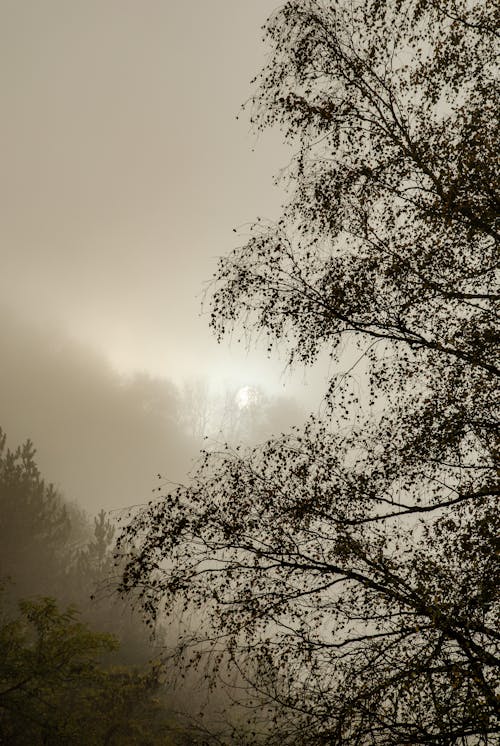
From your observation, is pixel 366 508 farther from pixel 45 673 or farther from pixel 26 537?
pixel 26 537

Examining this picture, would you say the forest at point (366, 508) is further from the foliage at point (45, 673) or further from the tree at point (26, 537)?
the tree at point (26, 537)

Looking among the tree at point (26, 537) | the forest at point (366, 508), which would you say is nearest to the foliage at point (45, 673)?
the forest at point (366, 508)

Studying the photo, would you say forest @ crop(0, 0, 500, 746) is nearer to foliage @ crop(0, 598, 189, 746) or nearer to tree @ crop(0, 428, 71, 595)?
foliage @ crop(0, 598, 189, 746)

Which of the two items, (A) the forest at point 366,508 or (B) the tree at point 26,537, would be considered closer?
(A) the forest at point 366,508

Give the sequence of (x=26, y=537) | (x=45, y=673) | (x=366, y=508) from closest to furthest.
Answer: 1. (x=366, y=508)
2. (x=45, y=673)
3. (x=26, y=537)

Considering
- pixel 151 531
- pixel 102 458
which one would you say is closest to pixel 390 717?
pixel 151 531

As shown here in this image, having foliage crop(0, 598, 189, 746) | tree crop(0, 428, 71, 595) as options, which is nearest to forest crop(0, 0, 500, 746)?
foliage crop(0, 598, 189, 746)

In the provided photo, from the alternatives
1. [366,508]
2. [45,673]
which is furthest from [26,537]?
[366,508]

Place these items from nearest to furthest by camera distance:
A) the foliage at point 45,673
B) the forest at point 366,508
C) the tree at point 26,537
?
the forest at point 366,508 → the foliage at point 45,673 → the tree at point 26,537

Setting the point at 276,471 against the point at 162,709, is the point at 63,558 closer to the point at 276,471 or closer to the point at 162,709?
the point at 162,709

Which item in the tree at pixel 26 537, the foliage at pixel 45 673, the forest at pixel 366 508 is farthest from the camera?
the tree at pixel 26 537

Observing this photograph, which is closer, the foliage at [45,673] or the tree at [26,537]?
the foliage at [45,673]

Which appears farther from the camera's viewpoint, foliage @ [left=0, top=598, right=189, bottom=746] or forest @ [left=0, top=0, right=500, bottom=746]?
foliage @ [left=0, top=598, right=189, bottom=746]

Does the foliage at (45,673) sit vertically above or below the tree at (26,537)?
below
